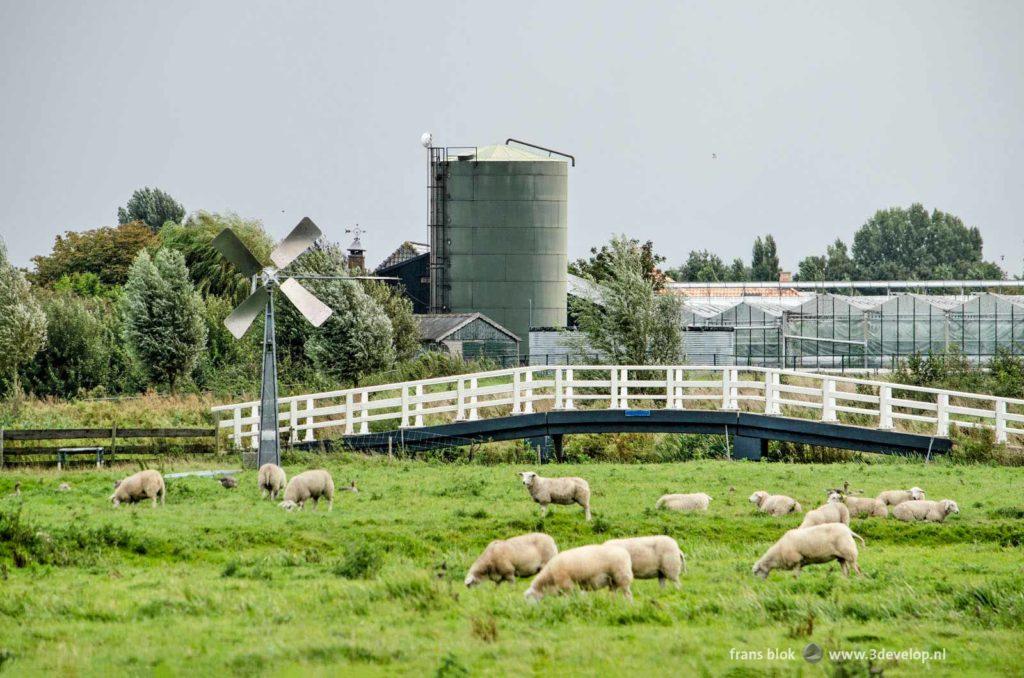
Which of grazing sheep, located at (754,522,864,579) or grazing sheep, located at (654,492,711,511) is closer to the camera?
grazing sheep, located at (754,522,864,579)

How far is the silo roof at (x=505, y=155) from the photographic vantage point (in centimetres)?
6184

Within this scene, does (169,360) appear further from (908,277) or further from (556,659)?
(908,277)

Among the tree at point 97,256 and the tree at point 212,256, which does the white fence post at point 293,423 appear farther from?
the tree at point 97,256

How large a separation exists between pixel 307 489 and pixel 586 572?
337 inches

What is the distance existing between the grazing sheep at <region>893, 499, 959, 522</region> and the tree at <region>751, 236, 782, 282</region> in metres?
117

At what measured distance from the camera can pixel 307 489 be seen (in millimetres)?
20594

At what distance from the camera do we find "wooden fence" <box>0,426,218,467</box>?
1094 inches

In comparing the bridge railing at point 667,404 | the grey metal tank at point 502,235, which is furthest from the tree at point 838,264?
the bridge railing at point 667,404

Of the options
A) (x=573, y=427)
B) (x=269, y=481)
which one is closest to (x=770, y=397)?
(x=573, y=427)

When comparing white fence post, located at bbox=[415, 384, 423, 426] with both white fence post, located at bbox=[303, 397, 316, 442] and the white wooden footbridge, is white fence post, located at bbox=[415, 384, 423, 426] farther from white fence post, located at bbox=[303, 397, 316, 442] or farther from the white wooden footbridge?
white fence post, located at bbox=[303, 397, 316, 442]

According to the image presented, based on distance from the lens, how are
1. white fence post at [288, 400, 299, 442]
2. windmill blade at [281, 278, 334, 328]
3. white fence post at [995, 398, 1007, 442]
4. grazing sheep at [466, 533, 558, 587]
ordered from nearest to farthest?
1. grazing sheep at [466, 533, 558, 587]
2. white fence post at [995, 398, 1007, 442]
3. windmill blade at [281, 278, 334, 328]
4. white fence post at [288, 400, 299, 442]

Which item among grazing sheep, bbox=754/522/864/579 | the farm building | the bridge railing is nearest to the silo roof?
the farm building

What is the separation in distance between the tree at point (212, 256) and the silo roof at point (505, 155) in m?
11.4

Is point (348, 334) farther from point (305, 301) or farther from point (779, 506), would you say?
point (779, 506)
